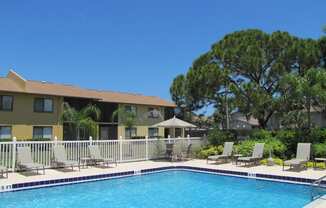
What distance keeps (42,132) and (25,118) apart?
183 cm

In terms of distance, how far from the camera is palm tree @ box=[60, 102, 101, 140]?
27.9 m

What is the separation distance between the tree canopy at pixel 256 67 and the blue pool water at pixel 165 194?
34.5 ft

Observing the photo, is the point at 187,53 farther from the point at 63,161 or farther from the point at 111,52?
the point at 63,161

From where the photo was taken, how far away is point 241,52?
24.4m

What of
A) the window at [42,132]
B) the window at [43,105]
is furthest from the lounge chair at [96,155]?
the window at [43,105]

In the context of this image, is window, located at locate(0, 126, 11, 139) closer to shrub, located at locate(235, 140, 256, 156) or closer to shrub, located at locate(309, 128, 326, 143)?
shrub, located at locate(235, 140, 256, 156)

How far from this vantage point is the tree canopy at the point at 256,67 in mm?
23406

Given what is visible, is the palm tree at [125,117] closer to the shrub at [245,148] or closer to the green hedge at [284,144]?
the green hedge at [284,144]

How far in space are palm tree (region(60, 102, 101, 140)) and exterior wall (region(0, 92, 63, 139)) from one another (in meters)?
0.83

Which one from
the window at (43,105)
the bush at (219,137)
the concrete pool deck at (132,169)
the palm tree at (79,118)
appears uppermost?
the window at (43,105)

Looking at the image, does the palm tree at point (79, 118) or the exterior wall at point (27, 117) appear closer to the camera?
the exterior wall at point (27, 117)

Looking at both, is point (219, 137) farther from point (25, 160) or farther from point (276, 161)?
point (25, 160)

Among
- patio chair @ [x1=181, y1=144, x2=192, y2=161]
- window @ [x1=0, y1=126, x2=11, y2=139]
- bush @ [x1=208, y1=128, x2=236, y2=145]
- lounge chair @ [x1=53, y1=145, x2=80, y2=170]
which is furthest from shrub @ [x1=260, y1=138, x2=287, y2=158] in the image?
window @ [x1=0, y1=126, x2=11, y2=139]

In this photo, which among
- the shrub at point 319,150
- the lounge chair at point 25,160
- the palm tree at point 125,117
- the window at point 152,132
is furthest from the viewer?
the window at point 152,132
